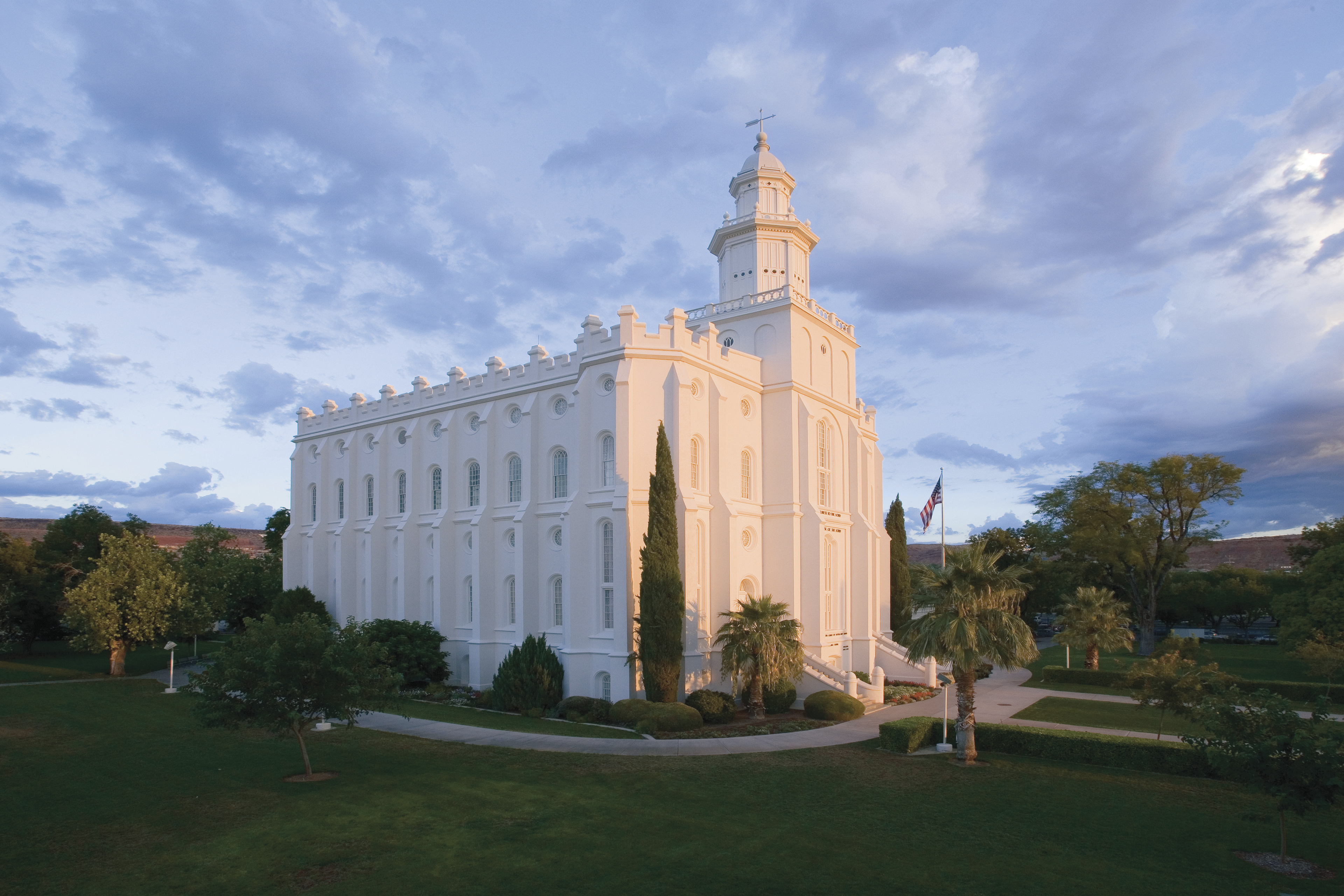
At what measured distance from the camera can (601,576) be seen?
32594 mm

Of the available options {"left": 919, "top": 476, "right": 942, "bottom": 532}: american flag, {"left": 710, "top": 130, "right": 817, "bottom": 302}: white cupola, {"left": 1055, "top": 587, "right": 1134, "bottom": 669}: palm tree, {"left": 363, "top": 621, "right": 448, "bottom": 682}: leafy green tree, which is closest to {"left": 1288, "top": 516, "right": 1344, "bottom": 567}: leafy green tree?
{"left": 1055, "top": 587, "right": 1134, "bottom": 669}: palm tree

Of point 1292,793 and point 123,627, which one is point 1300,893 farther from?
point 123,627

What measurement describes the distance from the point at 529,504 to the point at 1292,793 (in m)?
28.9

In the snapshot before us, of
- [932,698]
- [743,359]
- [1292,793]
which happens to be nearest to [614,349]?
[743,359]

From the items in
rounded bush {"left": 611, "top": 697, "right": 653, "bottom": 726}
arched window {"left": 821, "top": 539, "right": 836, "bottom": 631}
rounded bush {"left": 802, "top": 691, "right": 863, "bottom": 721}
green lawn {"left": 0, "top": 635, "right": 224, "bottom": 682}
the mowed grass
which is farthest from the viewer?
green lawn {"left": 0, "top": 635, "right": 224, "bottom": 682}

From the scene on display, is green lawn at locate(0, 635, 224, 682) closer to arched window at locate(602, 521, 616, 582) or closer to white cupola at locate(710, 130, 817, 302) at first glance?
arched window at locate(602, 521, 616, 582)

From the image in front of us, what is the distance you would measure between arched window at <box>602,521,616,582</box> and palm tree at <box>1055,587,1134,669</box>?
2601 cm

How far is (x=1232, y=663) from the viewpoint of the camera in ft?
162

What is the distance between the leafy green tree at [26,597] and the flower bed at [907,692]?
50.7 meters

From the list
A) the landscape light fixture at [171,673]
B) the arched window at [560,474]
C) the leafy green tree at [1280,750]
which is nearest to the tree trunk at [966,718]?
the leafy green tree at [1280,750]

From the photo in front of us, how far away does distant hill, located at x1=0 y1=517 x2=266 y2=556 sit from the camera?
310ft

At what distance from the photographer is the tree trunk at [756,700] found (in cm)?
2988

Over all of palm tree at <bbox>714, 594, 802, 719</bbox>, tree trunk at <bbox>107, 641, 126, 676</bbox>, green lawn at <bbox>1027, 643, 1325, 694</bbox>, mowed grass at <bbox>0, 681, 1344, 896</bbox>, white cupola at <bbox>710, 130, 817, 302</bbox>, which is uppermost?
white cupola at <bbox>710, 130, 817, 302</bbox>

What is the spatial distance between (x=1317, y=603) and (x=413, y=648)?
44.5m
